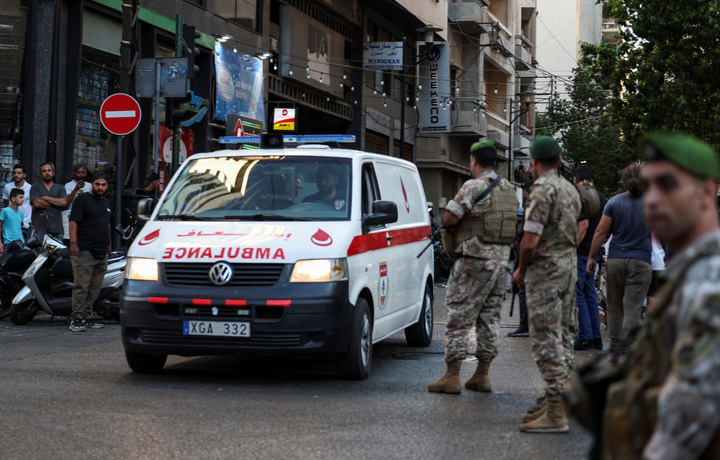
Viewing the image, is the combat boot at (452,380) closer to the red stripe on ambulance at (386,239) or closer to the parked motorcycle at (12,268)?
the red stripe on ambulance at (386,239)

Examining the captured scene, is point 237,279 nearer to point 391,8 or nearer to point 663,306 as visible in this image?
point 663,306

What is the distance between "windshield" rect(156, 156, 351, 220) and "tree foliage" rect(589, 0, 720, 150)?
2312 centimetres

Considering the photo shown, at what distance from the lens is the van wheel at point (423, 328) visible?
11.4 m

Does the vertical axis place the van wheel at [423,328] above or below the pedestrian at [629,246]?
below

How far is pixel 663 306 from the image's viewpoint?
8.30 feet

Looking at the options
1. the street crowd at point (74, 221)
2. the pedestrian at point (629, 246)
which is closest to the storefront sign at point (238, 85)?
the street crowd at point (74, 221)

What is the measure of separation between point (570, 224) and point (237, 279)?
8.99ft

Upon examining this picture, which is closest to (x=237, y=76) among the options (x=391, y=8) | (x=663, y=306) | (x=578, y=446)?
(x=391, y=8)

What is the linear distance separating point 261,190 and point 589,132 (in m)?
59.6

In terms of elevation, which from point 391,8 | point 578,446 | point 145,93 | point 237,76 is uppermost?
point 391,8

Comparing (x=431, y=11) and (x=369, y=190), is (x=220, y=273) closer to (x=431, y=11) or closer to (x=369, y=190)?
(x=369, y=190)

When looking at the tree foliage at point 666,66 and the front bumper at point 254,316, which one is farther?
the tree foliage at point 666,66

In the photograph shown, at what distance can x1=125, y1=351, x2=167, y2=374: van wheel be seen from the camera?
29.1ft

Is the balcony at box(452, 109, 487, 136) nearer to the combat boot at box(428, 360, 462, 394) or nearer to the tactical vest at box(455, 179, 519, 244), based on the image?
the tactical vest at box(455, 179, 519, 244)
